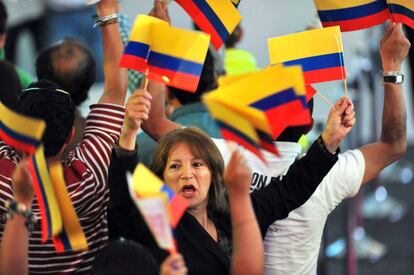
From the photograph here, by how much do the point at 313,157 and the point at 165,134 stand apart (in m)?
0.61

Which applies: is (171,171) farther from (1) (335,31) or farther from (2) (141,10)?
(2) (141,10)

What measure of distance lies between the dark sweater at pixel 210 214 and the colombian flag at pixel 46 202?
29 cm

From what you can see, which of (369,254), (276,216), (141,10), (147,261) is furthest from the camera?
(141,10)

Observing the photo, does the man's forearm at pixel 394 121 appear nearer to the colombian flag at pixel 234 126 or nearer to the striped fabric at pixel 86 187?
the striped fabric at pixel 86 187

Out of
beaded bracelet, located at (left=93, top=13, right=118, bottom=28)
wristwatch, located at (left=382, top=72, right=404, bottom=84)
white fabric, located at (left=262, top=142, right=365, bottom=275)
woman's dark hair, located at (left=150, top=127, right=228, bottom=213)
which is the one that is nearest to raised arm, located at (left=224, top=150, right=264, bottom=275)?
woman's dark hair, located at (left=150, top=127, right=228, bottom=213)

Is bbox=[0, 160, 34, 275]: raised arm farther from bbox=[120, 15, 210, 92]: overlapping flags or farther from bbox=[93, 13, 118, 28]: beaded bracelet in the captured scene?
bbox=[93, 13, 118, 28]: beaded bracelet

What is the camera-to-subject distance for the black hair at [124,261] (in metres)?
3.64

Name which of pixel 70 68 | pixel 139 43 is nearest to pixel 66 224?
pixel 139 43

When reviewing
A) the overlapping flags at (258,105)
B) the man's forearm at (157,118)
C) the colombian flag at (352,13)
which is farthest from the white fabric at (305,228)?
the overlapping flags at (258,105)

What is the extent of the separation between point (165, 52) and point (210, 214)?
0.69 meters

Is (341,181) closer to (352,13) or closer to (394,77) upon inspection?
(394,77)

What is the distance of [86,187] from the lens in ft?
13.7

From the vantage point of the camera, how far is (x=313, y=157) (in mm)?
4191

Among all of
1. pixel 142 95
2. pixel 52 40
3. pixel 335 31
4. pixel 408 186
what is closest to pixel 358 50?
pixel 408 186
